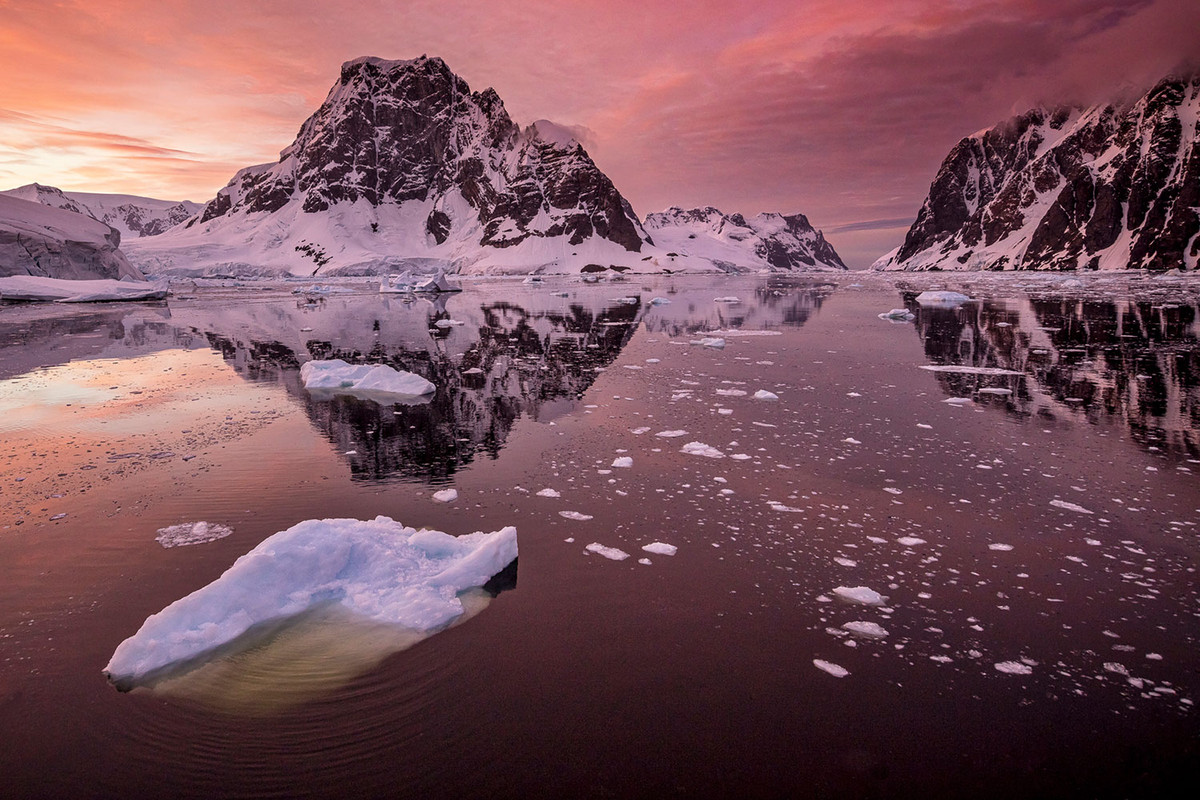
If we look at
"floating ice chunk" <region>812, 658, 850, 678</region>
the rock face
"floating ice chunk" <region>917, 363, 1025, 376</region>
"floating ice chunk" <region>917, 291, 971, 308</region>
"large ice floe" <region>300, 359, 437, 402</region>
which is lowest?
"floating ice chunk" <region>812, 658, 850, 678</region>

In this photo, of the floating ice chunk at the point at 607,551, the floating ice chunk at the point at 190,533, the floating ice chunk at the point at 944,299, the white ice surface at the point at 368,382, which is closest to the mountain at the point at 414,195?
the floating ice chunk at the point at 944,299

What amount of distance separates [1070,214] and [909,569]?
201 metres

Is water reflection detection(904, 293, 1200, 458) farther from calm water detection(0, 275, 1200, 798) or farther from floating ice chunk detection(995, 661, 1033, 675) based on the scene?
floating ice chunk detection(995, 661, 1033, 675)

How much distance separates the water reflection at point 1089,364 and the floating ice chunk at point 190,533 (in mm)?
10849

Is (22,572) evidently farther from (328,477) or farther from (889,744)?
(889,744)

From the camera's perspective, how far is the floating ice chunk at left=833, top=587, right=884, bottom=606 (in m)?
4.19

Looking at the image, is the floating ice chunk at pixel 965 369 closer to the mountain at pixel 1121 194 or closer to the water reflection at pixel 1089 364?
the water reflection at pixel 1089 364

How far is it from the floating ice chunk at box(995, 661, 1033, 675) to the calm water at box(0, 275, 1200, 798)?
24 millimetres

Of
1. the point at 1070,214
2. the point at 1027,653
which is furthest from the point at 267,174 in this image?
the point at 1070,214

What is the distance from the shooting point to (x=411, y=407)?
1039 centimetres

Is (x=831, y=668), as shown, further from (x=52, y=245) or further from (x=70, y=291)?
(x=52, y=245)

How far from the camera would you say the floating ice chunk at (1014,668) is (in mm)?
3459

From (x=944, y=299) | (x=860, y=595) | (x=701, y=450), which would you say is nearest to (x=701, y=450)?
(x=701, y=450)

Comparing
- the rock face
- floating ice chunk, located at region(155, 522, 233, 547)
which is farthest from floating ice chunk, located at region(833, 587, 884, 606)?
the rock face
